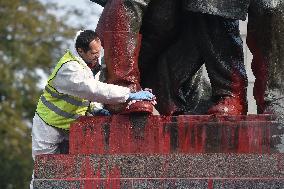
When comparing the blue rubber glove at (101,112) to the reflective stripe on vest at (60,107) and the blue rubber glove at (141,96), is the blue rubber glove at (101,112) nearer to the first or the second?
the reflective stripe on vest at (60,107)

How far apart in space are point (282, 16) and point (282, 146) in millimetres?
972

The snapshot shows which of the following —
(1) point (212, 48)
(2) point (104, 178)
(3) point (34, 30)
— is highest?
(3) point (34, 30)

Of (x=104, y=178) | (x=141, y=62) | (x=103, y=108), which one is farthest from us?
(x=141, y=62)

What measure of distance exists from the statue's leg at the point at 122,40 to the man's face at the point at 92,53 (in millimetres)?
162

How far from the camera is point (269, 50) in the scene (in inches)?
265

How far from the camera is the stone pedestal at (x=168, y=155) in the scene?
19.9ft

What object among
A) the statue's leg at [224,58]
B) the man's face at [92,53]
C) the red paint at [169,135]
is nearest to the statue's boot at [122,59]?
the man's face at [92,53]

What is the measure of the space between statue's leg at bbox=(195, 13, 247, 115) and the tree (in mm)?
18569

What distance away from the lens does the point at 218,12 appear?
669 centimetres

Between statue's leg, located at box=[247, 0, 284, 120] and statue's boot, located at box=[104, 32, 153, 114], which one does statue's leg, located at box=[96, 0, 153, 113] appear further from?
statue's leg, located at box=[247, 0, 284, 120]

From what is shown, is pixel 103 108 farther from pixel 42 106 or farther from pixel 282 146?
pixel 282 146

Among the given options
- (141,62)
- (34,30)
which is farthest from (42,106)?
(34,30)

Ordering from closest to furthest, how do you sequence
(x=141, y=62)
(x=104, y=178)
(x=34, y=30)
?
(x=104, y=178)
(x=141, y=62)
(x=34, y=30)

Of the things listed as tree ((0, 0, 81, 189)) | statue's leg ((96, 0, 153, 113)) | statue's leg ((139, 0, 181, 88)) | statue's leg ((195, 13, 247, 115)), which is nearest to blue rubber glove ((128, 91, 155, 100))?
statue's leg ((96, 0, 153, 113))
